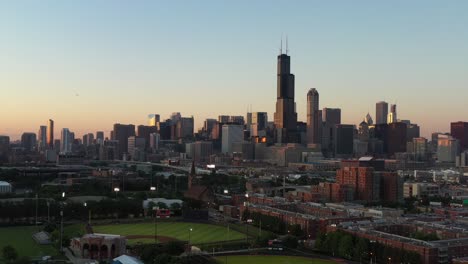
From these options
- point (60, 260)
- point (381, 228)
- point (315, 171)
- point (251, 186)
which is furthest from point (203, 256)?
point (315, 171)

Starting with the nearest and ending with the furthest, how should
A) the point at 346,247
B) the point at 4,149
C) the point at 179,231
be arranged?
the point at 346,247
the point at 179,231
the point at 4,149

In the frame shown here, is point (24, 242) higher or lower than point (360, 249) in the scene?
lower

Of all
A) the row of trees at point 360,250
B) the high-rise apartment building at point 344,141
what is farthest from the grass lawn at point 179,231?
the high-rise apartment building at point 344,141

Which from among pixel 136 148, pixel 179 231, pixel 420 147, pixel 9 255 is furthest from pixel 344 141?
pixel 9 255

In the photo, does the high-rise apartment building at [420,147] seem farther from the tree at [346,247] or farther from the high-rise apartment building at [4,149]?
the tree at [346,247]

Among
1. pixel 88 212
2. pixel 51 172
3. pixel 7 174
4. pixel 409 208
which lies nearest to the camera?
pixel 88 212

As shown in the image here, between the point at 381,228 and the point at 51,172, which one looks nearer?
the point at 381,228

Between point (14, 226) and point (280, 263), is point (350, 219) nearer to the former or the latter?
point (280, 263)

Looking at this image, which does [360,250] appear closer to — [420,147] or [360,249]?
[360,249]
